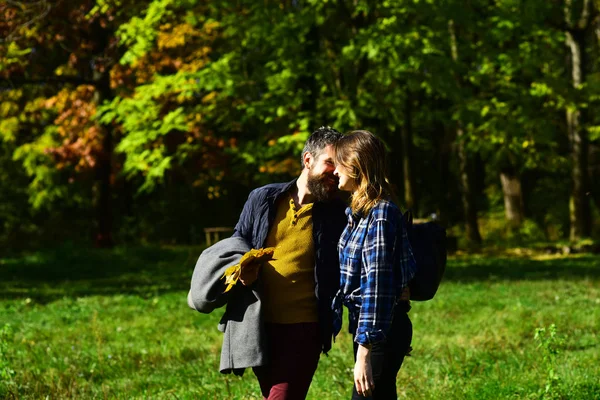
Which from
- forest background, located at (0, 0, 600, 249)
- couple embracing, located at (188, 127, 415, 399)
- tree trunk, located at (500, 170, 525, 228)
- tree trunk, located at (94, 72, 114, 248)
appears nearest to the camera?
couple embracing, located at (188, 127, 415, 399)

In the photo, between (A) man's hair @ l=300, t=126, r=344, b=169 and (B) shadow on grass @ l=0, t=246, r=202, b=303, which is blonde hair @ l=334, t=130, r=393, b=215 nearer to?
(A) man's hair @ l=300, t=126, r=344, b=169

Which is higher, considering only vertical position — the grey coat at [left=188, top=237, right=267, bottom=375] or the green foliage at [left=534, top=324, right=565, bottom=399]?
the grey coat at [left=188, top=237, right=267, bottom=375]

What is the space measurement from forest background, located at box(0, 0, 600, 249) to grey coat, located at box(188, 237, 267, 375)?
10.6m

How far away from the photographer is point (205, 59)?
22.7 m

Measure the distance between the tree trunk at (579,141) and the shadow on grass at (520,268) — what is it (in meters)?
3.16

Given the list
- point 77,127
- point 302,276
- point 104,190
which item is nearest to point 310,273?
point 302,276

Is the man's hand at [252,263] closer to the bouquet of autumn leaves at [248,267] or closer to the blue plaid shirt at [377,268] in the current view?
the bouquet of autumn leaves at [248,267]

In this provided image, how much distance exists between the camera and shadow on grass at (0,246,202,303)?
52.0 feet

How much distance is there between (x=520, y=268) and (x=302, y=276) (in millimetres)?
15808

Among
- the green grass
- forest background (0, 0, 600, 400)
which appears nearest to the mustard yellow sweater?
forest background (0, 0, 600, 400)

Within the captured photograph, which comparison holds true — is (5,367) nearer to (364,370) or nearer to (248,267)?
(248,267)

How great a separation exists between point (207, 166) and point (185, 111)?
165 inches

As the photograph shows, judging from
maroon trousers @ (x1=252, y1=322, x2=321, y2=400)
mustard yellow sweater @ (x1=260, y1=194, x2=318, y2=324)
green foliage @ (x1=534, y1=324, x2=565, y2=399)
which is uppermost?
mustard yellow sweater @ (x1=260, y1=194, x2=318, y2=324)

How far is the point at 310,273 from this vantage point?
14.4 feet
